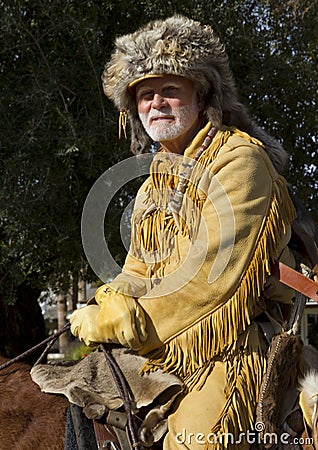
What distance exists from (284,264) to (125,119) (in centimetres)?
94

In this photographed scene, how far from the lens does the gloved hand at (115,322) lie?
250cm

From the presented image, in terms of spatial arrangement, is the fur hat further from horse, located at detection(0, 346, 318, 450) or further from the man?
horse, located at detection(0, 346, 318, 450)

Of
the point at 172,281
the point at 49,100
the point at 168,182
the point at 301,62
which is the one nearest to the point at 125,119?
the point at 168,182

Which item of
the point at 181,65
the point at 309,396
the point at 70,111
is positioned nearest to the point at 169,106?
the point at 181,65

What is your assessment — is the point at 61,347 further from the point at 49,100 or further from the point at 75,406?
the point at 75,406

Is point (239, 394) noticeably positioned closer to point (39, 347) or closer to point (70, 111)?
point (39, 347)

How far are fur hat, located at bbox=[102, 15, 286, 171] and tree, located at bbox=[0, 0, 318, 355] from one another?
3129 mm

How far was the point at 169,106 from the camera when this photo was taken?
2.78 metres

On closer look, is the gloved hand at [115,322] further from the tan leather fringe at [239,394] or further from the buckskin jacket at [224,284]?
the tan leather fringe at [239,394]

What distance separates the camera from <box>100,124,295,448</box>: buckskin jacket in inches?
99.3

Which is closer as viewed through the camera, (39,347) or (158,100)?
(158,100)

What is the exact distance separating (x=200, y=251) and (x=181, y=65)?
0.72 metres

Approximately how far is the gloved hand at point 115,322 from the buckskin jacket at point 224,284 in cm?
5

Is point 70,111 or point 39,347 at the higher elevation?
point 70,111
